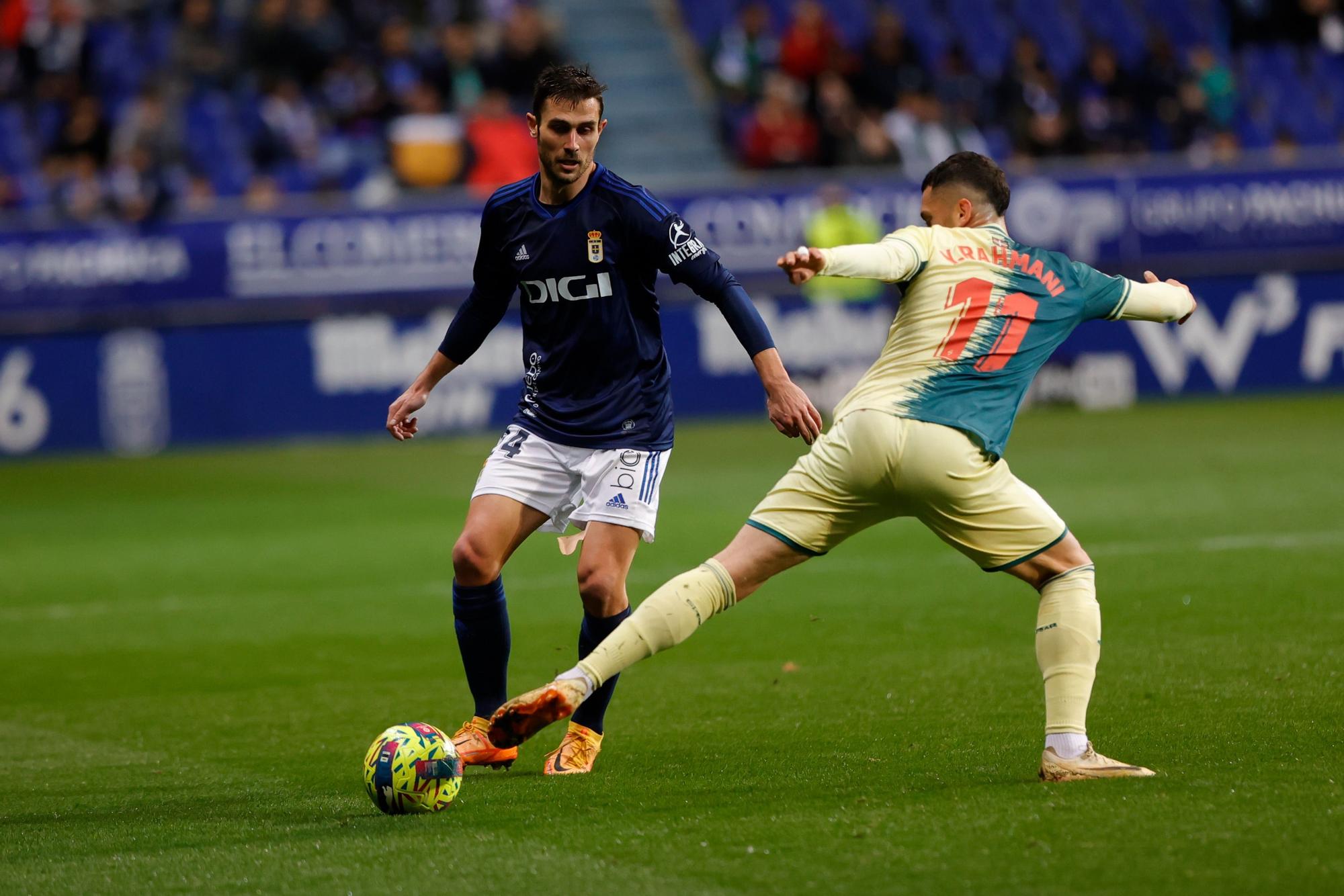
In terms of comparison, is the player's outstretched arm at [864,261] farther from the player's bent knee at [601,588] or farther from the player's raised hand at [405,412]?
the player's raised hand at [405,412]

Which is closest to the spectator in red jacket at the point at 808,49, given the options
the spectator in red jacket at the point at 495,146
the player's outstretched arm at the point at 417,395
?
the spectator in red jacket at the point at 495,146

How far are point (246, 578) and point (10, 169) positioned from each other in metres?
11.3

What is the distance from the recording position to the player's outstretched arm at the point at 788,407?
18.0 feet

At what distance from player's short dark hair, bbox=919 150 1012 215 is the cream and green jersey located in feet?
0.35

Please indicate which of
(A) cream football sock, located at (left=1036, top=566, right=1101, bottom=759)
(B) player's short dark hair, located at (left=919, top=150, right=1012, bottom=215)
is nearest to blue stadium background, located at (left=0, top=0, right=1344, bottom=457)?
(B) player's short dark hair, located at (left=919, top=150, right=1012, bottom=215)

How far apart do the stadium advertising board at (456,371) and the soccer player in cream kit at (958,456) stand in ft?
46.2

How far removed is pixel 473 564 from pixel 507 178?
1517cm

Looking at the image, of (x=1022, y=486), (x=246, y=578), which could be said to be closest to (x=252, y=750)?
(x=1022, y=486)

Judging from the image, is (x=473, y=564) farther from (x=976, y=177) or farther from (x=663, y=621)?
(x=976, y=177)

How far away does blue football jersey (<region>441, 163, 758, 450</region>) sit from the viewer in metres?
5.84

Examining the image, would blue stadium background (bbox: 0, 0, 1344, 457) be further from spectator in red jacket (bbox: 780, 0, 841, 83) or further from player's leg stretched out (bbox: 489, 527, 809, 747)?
player's leg stretched out (bbox: 489, 527, 809, 747)

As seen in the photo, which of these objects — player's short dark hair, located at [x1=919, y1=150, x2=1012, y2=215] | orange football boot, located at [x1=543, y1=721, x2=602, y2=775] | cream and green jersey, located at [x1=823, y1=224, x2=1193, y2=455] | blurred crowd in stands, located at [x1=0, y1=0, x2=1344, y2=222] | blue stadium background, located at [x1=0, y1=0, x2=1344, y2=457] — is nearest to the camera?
cream and green jersey, located at [x1=823, y1=224, x2=1193, y2=455]

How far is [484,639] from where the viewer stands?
6.04m

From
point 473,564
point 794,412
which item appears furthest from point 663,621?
point 473,564
